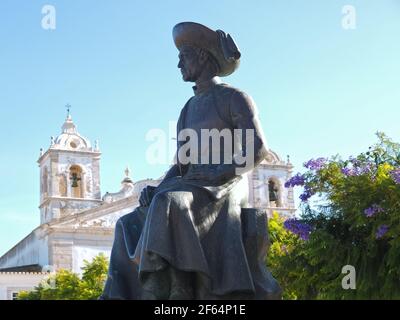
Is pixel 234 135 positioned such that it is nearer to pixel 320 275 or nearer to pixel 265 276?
pixel 265 276

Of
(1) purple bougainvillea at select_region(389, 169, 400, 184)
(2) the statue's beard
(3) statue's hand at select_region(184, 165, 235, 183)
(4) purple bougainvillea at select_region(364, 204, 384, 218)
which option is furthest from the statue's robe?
(4) purple bougainvillea at select_region(364, 204, 384, 218)

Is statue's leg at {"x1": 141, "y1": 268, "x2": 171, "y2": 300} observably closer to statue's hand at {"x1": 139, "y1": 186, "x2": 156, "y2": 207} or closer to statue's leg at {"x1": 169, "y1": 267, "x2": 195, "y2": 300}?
statue's leg at {"x1": 169, "y1": 267, "x2": 195, "y2": 300}

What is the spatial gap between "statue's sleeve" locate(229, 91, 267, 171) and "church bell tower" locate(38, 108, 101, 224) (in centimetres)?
4431

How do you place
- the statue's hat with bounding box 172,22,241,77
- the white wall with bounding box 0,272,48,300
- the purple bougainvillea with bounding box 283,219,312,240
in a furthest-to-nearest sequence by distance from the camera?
the white wall with bounding box 0,272,48,300 < the purple bougainvillea with bounding box 283,219,312,240 < the statue's hat with bounding box 172,22,241,77

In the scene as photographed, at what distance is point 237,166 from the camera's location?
19.1 feet

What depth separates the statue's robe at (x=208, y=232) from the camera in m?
5.40

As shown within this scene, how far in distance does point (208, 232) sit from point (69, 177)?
152 ft

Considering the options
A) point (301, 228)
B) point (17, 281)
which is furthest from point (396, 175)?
point (17, 281)

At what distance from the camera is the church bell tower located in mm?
50375

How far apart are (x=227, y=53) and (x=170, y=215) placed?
56.0 inches

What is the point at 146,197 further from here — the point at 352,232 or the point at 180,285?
the point at 352,232
